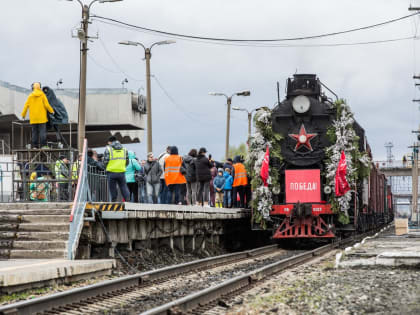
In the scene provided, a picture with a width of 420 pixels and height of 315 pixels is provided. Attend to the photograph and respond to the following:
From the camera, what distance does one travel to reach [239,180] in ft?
74.1

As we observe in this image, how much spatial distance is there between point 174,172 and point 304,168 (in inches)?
175

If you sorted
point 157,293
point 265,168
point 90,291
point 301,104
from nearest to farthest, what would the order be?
point 90,291 < point 157,293 < point 265,168 < point 301,104

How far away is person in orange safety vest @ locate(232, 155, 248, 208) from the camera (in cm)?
2214

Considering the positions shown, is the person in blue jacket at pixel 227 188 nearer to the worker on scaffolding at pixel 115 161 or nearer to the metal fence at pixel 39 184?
the worker on scaffolding at pixel 115 161

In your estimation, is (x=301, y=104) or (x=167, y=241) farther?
(x=301, y=104)

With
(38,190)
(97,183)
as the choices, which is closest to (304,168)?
(97,183)

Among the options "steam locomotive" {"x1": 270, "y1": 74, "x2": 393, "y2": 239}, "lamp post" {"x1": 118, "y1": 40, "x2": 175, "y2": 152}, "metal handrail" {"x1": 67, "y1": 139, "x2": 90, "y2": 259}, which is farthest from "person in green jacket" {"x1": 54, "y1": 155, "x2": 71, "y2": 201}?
"lamp post" {"x1": 118, "y1": 40, "x2": 175, "y2": 152}

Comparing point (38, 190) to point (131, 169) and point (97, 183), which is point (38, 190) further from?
point (131, 169)

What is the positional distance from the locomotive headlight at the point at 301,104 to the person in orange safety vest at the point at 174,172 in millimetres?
3998

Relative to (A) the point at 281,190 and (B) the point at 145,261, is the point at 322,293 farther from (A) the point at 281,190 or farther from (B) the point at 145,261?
(A) the point at 281,190

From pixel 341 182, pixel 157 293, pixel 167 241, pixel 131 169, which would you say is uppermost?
pixel 131 169

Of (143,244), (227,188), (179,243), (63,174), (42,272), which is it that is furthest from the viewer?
(227,188)

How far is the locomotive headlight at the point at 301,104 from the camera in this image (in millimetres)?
20688

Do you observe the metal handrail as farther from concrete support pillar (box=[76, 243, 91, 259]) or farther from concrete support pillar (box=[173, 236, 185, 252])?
concrete support pillar (box=[173, 236, 185, 252])
